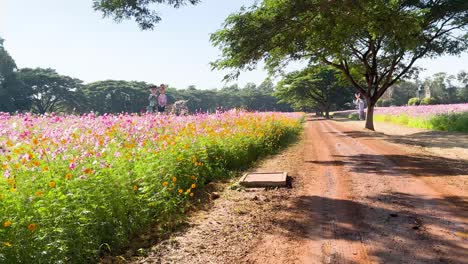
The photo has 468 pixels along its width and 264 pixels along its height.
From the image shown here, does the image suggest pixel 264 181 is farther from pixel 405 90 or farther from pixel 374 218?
pixel 405 90

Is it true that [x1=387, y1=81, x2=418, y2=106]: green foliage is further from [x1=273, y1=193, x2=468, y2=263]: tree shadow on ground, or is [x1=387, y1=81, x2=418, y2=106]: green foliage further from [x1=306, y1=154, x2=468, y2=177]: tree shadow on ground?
[x1=273, y1=193, x2=468, y2=263]: tree shadow on ground

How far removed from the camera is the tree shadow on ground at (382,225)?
13.7ft

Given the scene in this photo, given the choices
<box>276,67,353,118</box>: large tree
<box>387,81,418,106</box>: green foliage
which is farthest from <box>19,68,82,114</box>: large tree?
<box>387,81,418,106</box>: green foliage

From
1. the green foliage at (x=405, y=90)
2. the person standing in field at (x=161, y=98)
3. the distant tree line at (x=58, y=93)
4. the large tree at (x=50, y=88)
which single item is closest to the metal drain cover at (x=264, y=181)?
the person standing in field at (x=161, y=98)

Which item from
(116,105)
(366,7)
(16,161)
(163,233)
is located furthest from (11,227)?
(116,105)

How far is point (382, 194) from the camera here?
23.0 ft

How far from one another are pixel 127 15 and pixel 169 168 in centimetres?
538

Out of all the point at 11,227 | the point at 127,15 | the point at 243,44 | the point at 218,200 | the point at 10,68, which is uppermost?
the point at 10,68

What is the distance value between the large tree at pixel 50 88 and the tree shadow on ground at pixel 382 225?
67.0m

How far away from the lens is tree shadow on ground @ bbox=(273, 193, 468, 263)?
13.7ft

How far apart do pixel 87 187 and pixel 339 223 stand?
369cm

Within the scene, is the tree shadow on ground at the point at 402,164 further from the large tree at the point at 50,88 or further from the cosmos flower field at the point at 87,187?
the large tree at the point at 50,88

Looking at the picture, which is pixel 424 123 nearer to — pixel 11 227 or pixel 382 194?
pixel 382 194

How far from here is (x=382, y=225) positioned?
5.20 m
